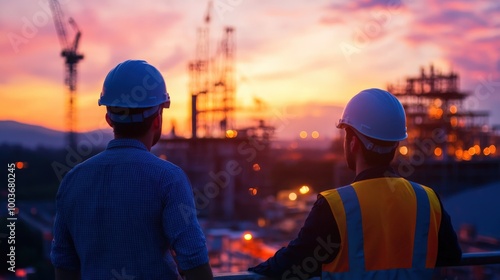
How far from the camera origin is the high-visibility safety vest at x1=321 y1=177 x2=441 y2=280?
7.55 feet

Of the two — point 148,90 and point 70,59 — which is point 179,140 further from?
point 148,90

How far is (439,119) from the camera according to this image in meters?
39.1

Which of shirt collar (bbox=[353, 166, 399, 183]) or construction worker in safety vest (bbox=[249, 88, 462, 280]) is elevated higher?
shirt collar (bbox=[353, 166, 399, 183])

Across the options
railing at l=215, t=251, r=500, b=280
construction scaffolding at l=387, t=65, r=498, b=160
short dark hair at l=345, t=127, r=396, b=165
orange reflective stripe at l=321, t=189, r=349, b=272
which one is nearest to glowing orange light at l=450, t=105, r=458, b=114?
construction scaffolding at l=387, t=65, r=498, b=160

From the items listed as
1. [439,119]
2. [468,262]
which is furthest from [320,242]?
[439,119]

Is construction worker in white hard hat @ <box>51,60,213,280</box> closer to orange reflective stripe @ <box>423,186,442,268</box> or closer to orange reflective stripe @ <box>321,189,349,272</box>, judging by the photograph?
orange reflective stripe @ <box>321,189,349,272</box>

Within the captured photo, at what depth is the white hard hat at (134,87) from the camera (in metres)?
2.20

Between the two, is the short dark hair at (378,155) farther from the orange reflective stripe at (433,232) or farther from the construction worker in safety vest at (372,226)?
the orange reflective stripe at (433,232)

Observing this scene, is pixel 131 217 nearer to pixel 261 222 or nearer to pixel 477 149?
pixel 261 222

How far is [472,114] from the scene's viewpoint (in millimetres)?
46438

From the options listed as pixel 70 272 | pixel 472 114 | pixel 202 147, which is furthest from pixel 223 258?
pixel 472 114

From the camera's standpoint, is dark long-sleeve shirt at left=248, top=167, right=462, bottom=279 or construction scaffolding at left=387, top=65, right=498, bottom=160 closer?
dark long-sleeve shirt at left=248, top=167, right=462, bottom=279

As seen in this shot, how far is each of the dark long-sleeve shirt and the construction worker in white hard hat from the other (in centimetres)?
49

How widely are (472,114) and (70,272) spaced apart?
4833cm
